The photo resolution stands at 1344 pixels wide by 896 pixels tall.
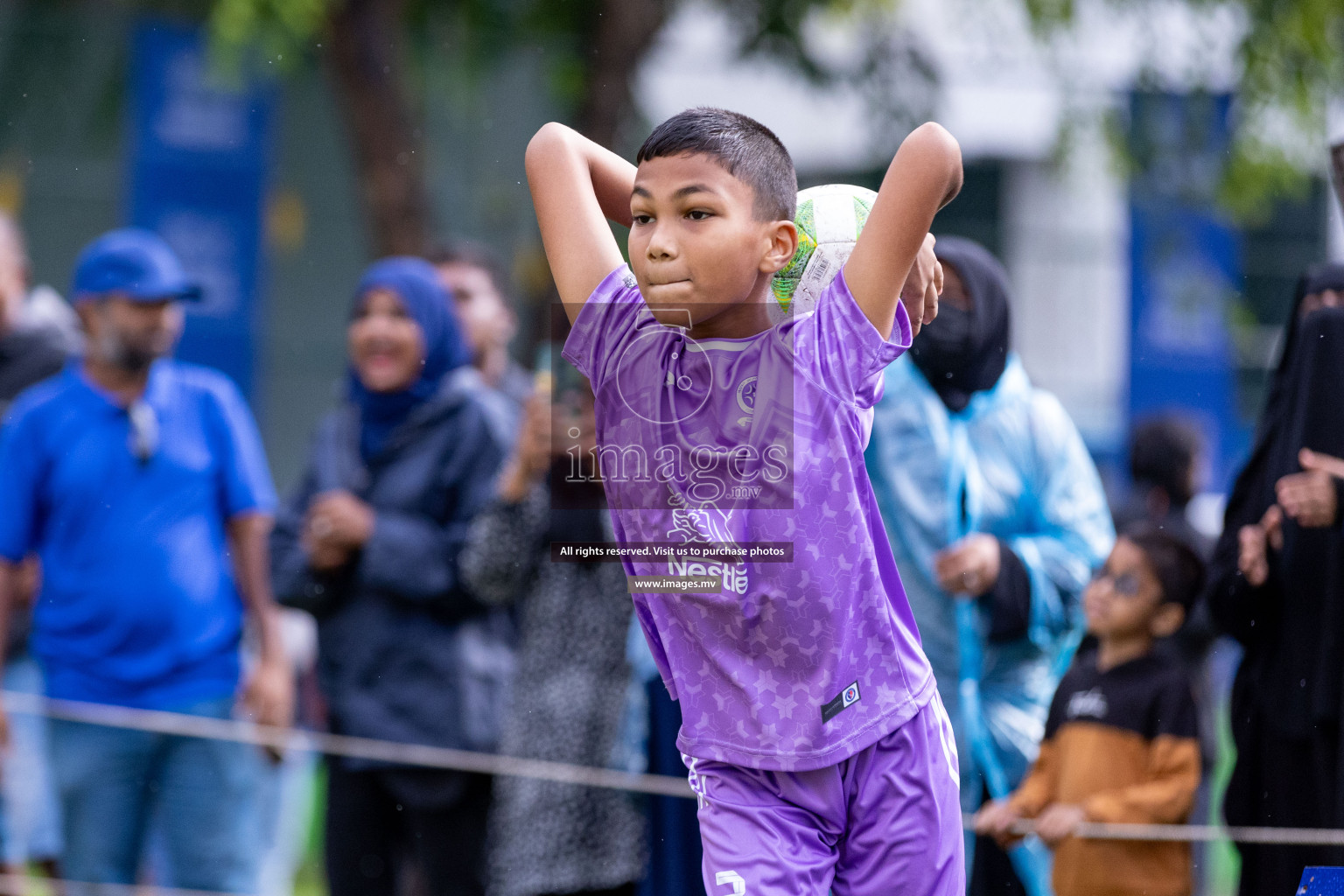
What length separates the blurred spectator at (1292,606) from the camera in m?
→ 2.95

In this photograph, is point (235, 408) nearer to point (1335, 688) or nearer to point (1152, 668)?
point (1152, 668)

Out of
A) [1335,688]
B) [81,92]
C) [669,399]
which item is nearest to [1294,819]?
[1335,688]

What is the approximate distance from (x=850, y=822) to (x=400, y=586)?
2.10 meters

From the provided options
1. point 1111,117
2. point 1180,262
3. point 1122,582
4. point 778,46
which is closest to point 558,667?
point 1122,582

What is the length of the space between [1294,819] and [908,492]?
103cm

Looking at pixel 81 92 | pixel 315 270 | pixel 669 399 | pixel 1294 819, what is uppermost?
pixel 81 92

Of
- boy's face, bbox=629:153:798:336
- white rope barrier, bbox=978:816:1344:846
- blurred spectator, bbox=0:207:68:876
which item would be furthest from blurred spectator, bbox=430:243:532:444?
boy's face, bbox=629:153:798:336

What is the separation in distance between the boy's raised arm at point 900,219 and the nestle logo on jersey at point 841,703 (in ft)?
1.51

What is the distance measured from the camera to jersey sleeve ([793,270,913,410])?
1813 millimetres

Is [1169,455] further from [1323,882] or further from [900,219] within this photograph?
[900,219]

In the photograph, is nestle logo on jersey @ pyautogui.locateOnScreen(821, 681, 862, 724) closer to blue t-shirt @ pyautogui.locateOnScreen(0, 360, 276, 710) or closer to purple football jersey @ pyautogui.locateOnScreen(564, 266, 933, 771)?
purple football jersey @ pyautogui.locateOnScreen(564, 266, 933, 771)

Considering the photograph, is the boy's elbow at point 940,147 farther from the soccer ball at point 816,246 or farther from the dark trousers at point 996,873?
the dark trousers at point 996,873

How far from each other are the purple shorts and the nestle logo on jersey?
0.22 ft

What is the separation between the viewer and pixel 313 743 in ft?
13.1
